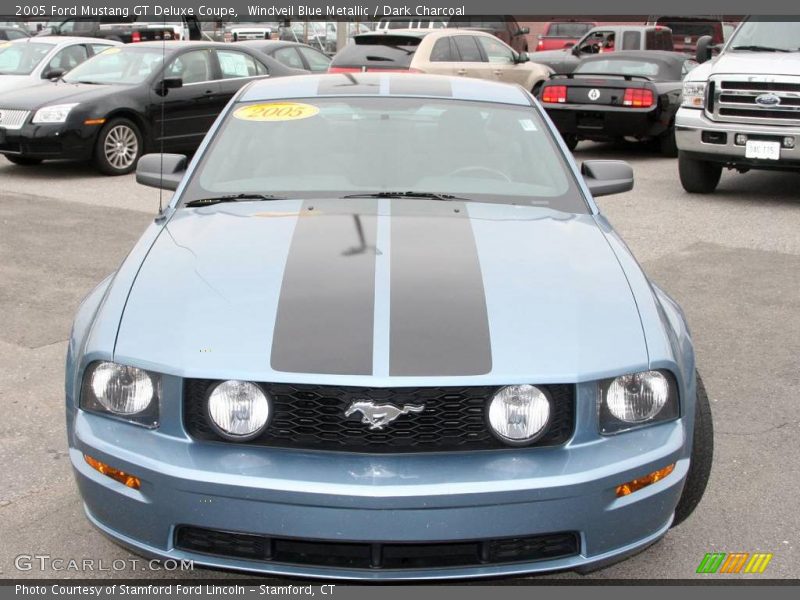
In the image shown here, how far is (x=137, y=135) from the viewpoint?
12.0 m

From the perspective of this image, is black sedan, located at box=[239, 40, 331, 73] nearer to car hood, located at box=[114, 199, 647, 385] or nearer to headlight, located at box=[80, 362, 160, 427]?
car hood, located at box=[114, 199, 647, 385]

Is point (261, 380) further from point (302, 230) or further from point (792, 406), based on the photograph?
point (792, 406)

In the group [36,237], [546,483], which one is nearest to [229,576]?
[546,483]

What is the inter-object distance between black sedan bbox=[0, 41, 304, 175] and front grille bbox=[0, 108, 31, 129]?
0.4 inches

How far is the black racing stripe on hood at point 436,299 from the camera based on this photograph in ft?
9.11

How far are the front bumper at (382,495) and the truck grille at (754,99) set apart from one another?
7.59 metres

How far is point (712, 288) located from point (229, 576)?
455 cm

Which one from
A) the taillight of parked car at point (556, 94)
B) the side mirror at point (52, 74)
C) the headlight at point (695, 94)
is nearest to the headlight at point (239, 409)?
the headlight at point (695, 94)

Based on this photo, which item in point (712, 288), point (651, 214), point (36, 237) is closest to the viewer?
point (712, 288)

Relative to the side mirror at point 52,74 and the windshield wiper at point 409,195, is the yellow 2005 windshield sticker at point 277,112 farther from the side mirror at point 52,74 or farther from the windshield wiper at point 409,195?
the side mirror at point 52,74

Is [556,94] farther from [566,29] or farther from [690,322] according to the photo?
[566,29]

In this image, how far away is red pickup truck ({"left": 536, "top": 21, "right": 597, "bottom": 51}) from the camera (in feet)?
100

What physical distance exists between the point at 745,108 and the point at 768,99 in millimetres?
251

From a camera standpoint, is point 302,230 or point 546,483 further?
point 302,230
